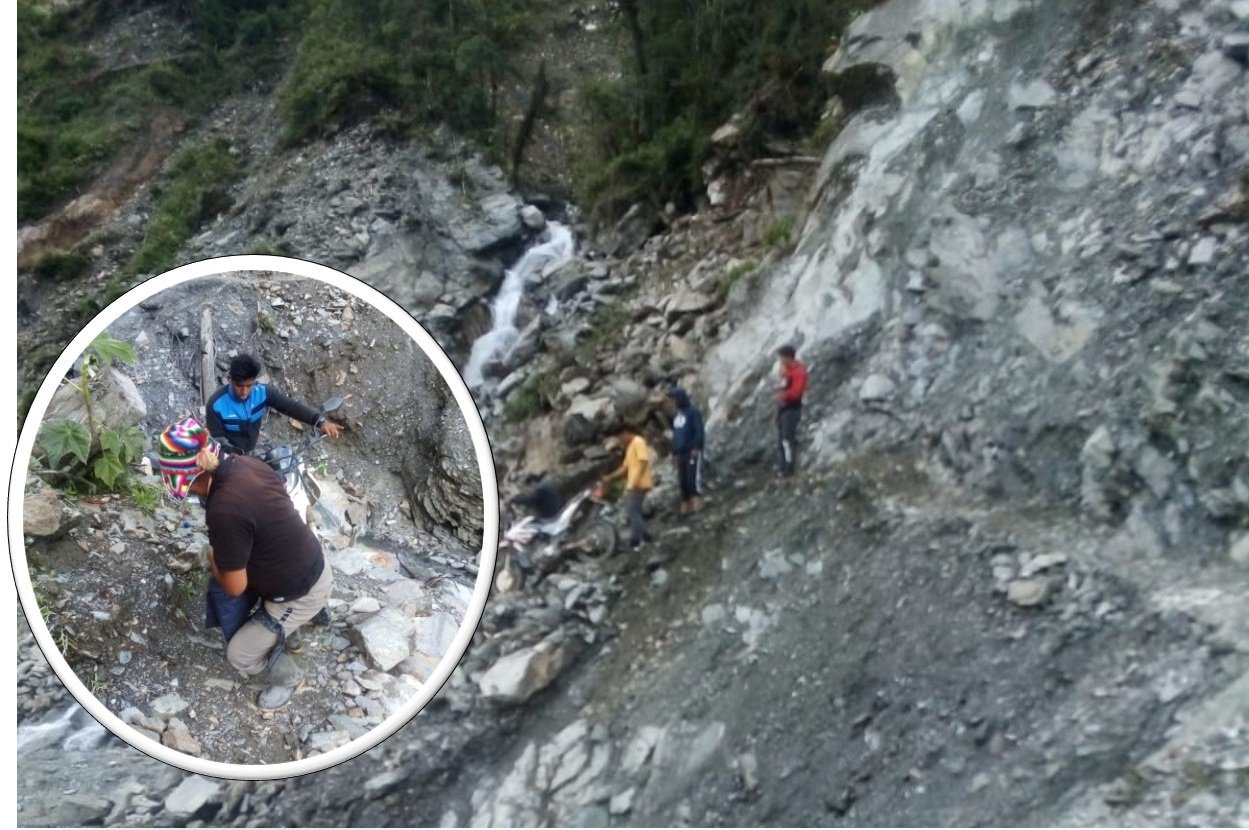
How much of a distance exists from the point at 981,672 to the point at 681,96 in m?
1.63

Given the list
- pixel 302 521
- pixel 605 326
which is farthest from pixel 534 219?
pixel 302 521

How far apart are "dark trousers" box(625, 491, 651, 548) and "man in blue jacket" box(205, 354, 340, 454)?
816 millimetres

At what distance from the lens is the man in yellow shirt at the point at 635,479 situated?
2.34 metres

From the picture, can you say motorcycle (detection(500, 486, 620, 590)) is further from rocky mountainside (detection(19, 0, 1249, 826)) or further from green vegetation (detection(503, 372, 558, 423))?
green vegetation (detection(503, 372, 558, 423))

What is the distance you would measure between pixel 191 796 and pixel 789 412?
1806 mm

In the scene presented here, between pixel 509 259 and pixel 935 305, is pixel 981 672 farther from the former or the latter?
pixel 509 259

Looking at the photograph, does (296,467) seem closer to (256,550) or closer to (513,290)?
(256,550)

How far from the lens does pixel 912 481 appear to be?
2.30m

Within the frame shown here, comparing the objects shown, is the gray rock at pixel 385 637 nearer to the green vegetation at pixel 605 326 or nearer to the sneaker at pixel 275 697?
the sneaker at pixel 275 697

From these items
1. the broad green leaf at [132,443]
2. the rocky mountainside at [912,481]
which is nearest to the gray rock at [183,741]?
the rocky mountainside at [912,481]

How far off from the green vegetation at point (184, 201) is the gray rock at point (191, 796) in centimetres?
137

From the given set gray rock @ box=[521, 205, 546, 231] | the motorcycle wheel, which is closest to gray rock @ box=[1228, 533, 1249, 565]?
the motorcycle wheel

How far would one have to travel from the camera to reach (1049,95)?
236 cm

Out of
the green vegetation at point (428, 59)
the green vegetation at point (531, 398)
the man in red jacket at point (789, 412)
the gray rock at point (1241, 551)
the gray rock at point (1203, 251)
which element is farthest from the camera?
the green vegetation at point (428, 59)
